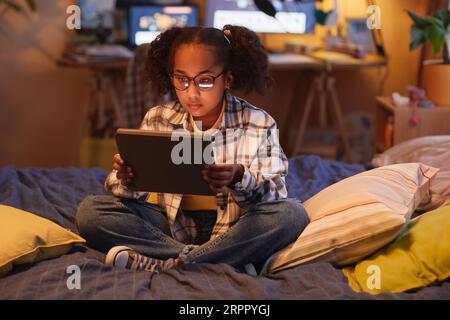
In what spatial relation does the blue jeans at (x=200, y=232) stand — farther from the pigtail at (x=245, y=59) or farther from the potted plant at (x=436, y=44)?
the potted plant at (x=436, y=44)

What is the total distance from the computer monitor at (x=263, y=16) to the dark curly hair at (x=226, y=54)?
155cm

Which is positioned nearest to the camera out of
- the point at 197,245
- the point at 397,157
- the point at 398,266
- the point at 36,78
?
the point at 398,266

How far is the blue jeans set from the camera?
61.4 inches

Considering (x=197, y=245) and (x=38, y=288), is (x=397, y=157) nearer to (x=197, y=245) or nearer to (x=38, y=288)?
(x=197, y=245)

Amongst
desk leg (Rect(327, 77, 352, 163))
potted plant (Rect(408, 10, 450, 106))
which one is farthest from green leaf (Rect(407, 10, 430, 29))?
desk leg (Rect(327, 77, 352, 163))

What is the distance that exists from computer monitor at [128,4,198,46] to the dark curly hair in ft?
4.98

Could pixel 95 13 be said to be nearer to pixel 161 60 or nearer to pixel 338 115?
pixel 338 115

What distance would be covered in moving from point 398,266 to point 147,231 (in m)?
0.58

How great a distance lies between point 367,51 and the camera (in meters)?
3.42

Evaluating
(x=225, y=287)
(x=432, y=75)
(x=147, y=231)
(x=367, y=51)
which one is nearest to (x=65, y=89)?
(x=367, y=51)

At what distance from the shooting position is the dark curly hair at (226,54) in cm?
169

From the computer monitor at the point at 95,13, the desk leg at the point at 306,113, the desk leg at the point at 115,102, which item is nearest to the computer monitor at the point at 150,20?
the computer monitor at the point at 95,13

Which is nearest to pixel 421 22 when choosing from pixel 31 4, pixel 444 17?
pixel 444 17
